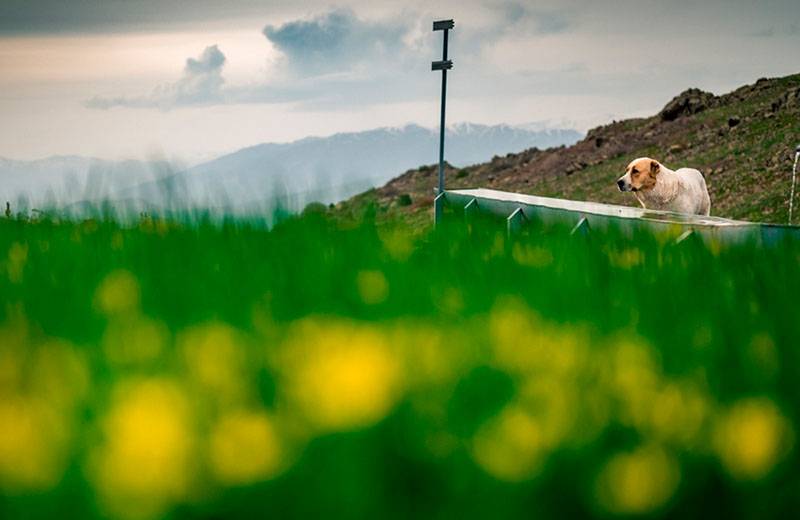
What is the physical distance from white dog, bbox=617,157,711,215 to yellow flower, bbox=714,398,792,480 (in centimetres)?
1295

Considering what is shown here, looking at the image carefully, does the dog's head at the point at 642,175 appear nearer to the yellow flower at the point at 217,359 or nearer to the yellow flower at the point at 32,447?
the yellow flower at the point at 217,359

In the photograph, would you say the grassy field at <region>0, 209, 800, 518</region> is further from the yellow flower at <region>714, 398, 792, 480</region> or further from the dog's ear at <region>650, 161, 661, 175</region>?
the dog's ear at <region>650, 161, 661, 175</region>

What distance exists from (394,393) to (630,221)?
3.60 meters

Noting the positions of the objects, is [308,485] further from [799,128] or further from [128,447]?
[799,128]

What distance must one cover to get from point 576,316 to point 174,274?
158 cm

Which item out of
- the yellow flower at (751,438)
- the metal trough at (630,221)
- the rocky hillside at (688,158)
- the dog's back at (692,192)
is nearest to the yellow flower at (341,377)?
the yellow flower at (751,438)

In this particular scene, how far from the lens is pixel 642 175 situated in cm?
1548

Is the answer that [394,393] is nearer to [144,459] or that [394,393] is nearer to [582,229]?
[144,459]

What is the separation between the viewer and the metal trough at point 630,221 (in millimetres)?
5551

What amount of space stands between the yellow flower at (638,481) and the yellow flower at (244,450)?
82 centimetres

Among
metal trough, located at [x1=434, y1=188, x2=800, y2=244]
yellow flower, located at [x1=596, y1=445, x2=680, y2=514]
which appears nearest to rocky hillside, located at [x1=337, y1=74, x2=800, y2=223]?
metal trough, located at [x1=434, y1=188, x2=800, y2=244]

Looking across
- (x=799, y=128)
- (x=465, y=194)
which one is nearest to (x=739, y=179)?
(x=799, y=128)

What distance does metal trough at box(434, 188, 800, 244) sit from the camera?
18.2 feet

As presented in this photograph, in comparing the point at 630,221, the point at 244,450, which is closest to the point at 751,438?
the point at 244,450
